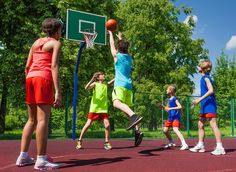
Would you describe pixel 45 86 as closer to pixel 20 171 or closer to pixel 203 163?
pixel 20 171

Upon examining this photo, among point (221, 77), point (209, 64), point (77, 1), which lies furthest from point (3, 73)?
point (221, 77)

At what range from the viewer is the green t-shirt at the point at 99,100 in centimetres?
881

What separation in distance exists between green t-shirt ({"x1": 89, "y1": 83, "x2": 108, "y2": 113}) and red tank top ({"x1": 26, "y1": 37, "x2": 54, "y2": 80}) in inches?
A: 137

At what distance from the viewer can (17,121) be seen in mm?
43156

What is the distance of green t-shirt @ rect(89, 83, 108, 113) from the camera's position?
28.9ft

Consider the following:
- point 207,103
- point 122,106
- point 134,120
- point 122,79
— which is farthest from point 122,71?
point 207,103

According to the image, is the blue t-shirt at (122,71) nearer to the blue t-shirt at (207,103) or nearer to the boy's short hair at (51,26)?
the blue t-shirt at (207,103)

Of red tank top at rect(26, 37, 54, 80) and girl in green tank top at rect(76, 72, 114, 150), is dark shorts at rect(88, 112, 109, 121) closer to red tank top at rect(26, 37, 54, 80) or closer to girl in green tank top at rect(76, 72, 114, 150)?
girl in green tank top at rect(76, 72, 114, 150)

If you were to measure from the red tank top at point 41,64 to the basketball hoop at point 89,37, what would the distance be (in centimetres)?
702

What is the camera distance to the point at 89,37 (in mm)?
12820

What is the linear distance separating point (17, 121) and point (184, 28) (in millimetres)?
22011

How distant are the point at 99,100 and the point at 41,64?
11.9 feet

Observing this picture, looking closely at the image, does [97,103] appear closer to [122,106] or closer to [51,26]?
[122,106]

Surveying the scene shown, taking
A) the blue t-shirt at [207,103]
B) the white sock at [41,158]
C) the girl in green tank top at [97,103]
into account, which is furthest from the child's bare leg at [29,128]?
the blue t-shirt at [207,103]
